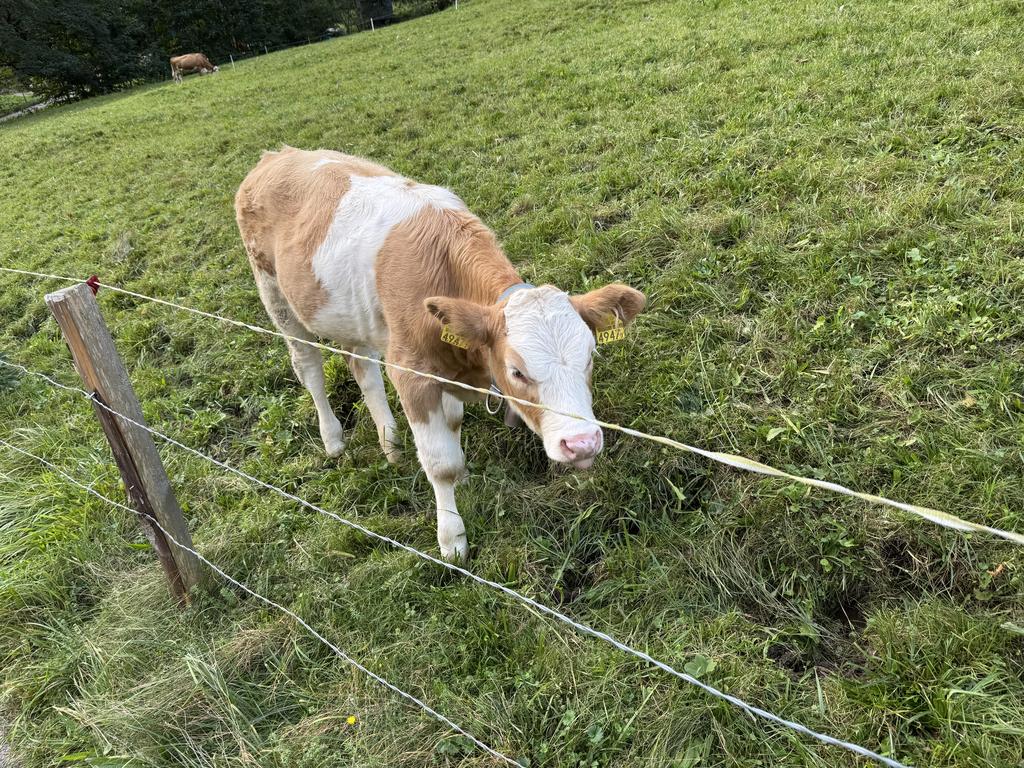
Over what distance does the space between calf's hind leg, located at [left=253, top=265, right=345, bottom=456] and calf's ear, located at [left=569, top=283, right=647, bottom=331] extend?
2193mm

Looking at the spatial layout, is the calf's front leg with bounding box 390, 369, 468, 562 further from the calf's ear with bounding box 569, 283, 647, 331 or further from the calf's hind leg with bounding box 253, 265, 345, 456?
the calf's hind leg with bounding box 253, 265, 345, 456

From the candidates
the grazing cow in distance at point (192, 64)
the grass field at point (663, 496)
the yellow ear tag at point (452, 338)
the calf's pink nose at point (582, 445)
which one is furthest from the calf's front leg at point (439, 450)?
the grazing cow in distance at point (192, 64)

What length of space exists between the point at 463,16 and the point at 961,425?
71.0 feet

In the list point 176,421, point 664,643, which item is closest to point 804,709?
point 664,643

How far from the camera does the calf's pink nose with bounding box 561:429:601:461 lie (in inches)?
98.0

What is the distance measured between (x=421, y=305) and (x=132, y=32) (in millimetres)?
44076

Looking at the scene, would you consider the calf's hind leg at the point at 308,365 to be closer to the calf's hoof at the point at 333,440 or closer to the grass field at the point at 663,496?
the calf's hoof at the point at 333,440

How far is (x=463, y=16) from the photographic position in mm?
20406

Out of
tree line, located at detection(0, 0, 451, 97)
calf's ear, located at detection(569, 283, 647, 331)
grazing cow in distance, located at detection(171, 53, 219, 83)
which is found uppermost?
tree line, located at detection(0, 0, 451, 97)

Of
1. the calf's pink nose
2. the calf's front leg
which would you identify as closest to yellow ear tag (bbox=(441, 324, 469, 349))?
the calf's front leg

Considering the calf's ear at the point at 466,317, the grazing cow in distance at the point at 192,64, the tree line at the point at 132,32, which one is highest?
the tree line at the point at 132,32

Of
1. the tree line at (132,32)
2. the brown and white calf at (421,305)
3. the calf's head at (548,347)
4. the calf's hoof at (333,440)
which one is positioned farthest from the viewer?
the tree line at (132,32)

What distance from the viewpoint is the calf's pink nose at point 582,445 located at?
249 centimetres

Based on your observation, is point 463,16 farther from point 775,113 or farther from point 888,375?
point 888,375
